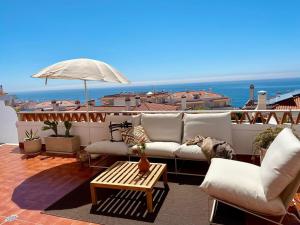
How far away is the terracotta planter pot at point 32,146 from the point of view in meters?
5.74

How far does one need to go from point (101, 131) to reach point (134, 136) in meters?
1.38

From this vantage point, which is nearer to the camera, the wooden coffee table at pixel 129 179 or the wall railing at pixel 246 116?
the wooden coffee table at pixel 129 179

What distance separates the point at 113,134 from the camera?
4.86 m

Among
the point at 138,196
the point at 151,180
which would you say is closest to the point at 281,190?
the point at 151,180

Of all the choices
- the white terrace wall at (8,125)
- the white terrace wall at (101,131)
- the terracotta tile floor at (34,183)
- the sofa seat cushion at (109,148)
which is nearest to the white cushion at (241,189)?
the terracotta tile floor at (34,183)

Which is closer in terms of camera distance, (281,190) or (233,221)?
(281,190)

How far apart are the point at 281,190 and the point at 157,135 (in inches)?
106

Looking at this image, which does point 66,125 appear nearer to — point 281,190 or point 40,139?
point 40,139

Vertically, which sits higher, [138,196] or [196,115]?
[196,115]

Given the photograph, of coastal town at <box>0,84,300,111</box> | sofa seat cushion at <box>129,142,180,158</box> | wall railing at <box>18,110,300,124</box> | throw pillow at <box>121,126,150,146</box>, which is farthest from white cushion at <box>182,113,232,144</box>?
coastal town at <box>0,84,300,111</box>

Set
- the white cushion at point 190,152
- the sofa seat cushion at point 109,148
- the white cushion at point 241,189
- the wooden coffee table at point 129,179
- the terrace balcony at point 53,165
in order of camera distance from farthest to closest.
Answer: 1. the sofa seat cushion at point 109,148
2. the white cushion at point 190,152
3. the terrace balcony at point 53,165
4. the wooden coffee table at point 129,179
5. the white cushion at point 241,189

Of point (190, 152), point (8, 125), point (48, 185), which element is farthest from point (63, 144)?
point (190, 152)

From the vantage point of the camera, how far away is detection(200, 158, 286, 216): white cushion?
7.39 feet

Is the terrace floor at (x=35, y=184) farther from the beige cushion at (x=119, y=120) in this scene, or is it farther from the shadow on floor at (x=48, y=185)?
the beige cushion at (x=119, y=120)
